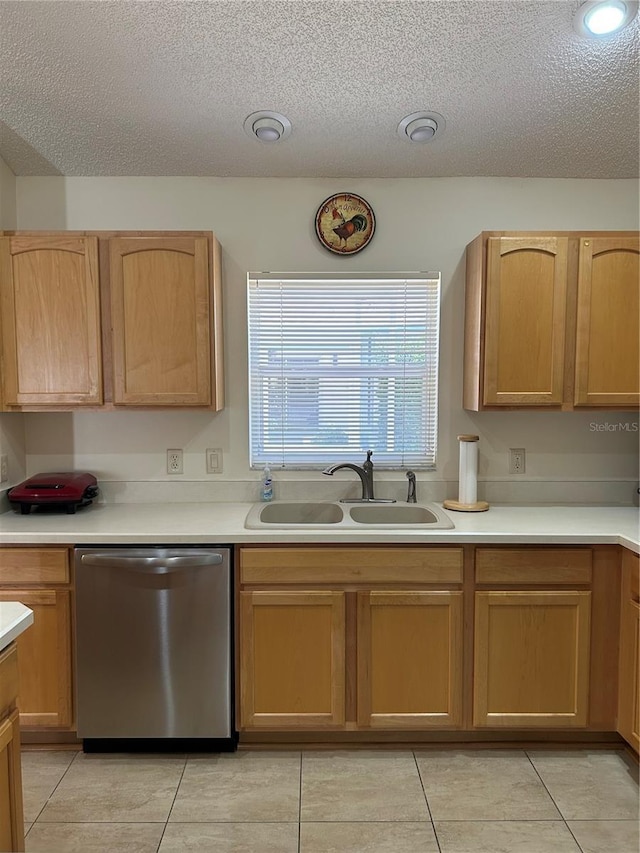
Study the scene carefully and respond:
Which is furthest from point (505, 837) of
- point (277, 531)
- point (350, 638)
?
point (277, 531)

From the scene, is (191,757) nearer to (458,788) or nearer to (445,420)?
(458,788)

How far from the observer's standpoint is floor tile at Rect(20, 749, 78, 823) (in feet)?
6.09

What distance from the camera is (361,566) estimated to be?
6.85 ft

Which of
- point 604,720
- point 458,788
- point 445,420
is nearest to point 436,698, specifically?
point 458,788

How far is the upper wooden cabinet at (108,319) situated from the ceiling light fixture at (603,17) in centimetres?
155

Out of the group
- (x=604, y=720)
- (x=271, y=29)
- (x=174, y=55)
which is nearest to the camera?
(x=271, y=29)

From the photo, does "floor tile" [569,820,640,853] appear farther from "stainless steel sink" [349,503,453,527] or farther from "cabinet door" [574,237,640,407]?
"cabinet door" [574,237,640,407]

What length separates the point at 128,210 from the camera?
2566 millimetres

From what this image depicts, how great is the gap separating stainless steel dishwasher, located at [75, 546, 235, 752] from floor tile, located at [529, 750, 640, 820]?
129 centimetres

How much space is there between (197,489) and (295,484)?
0.51 meters

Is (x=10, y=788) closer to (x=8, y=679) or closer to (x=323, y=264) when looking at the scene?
(x=8, y=679)

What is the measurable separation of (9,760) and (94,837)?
29.8 inches

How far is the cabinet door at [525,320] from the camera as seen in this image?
2.30 m

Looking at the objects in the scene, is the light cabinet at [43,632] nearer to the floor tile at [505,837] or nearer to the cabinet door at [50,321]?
the cabinet door at [50,321]
